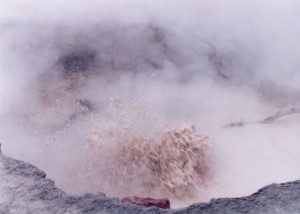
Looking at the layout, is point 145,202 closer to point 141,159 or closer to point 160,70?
point 141,159

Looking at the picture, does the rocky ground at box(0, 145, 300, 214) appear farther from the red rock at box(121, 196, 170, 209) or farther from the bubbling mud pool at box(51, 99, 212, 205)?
the bubbling mud pool at box(51, 99, 212, 205)

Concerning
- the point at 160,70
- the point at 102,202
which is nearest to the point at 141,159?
the point at 160,70

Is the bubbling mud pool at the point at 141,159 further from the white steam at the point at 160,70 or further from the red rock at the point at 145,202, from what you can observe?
the red rock at the point at 145,202

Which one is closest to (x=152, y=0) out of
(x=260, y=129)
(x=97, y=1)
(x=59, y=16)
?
(x=97, y=1)

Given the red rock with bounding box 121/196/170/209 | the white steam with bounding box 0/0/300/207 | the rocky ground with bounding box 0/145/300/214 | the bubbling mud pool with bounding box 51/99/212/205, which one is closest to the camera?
the rocky ground with bounding box 0/145/300/214

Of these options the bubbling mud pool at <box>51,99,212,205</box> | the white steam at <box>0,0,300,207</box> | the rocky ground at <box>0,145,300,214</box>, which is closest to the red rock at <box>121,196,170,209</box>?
the rocky ground at <box>0,145,300,214</box>

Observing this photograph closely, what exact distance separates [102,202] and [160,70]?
7.84 feet

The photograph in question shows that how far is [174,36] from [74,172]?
1.81 m

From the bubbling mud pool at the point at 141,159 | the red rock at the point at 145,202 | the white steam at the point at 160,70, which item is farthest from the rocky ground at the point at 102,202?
the white steam at the point at 160,70

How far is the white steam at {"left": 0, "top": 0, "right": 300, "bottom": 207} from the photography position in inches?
160

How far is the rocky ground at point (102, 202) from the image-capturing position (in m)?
2.29

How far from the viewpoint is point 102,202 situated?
2.35 m

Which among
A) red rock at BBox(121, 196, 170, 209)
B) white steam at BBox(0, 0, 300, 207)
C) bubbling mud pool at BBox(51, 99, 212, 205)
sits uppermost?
white steam at BBox(0, 0, 300, 207)

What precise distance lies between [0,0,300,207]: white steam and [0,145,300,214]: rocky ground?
135 cm
